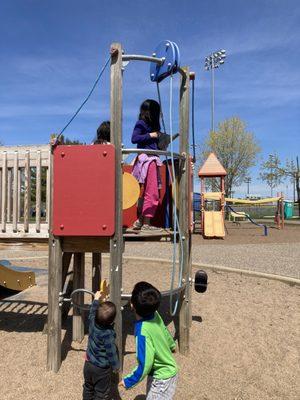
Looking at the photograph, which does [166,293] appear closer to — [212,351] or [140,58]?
[212,351]

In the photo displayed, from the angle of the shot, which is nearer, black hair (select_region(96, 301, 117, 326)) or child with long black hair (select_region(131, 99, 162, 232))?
black hair (select_region(96, 301, 117, 326))

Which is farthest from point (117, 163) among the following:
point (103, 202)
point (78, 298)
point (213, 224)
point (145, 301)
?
point (213, 224)

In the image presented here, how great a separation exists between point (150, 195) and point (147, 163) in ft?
1.03

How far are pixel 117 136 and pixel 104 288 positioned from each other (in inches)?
49.9

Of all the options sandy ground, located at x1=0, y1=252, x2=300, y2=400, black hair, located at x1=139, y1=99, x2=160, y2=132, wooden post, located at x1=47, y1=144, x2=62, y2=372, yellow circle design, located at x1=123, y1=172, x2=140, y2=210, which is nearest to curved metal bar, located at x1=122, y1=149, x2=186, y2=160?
yellow circle design, located at x1=123, y1=172, x2=140, y2=210

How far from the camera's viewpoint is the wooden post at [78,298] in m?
4.36

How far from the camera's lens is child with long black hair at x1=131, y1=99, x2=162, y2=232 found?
4027mm

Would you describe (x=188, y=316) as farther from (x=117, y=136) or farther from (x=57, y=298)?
(x=117, y=136)

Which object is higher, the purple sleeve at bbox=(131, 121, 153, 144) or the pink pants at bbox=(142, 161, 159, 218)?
the purple sleeve at bbox=(131, 121, 153, 144)

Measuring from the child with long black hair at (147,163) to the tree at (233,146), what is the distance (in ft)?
132

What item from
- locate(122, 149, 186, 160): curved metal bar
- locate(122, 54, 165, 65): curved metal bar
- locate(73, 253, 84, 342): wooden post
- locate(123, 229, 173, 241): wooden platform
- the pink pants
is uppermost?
locate(122, 54, 165, 65): curved metal bar

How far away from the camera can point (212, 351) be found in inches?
168

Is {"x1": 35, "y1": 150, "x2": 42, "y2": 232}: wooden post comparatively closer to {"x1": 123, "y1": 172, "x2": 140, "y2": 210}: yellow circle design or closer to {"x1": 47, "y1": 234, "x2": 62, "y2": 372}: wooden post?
{"x1": 47, "y1": 234, "x2": 62, "y2": 372}: wooden post

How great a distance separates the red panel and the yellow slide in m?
14.5
